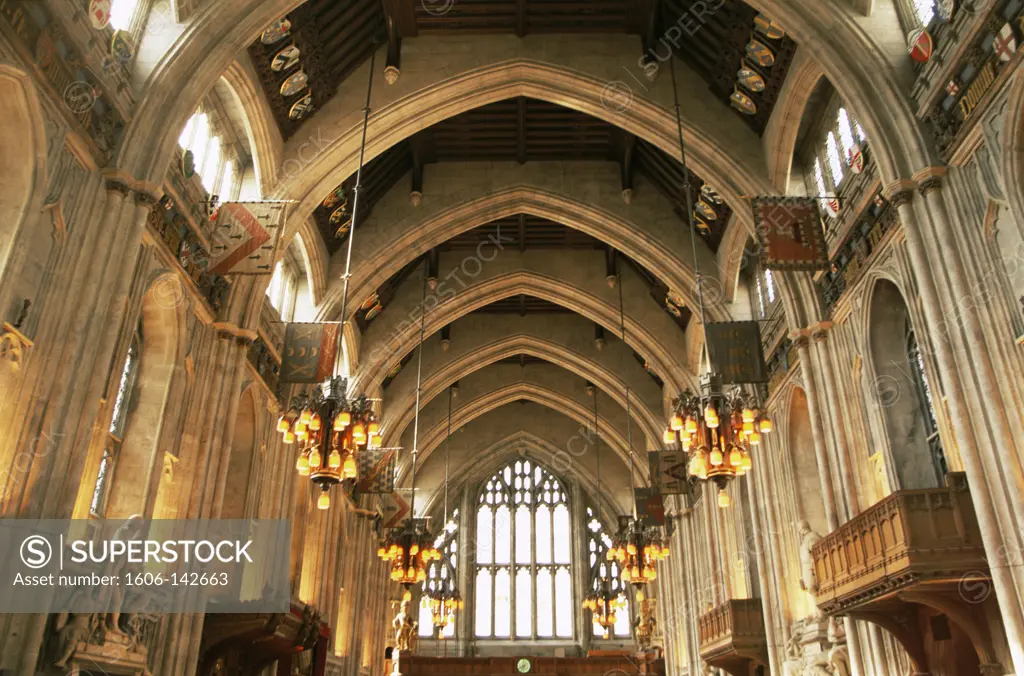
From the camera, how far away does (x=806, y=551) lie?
13461 millimetres

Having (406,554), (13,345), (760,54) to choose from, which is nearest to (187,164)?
(13,345)

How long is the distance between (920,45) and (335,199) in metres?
11.7

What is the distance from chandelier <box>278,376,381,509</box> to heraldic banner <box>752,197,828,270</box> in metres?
6.10

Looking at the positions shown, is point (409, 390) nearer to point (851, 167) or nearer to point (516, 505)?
point (516, 505)

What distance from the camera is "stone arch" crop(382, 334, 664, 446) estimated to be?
992 inches

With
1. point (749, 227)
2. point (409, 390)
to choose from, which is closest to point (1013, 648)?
point (749, 227)

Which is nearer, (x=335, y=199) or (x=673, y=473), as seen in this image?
(x=335, y=199)

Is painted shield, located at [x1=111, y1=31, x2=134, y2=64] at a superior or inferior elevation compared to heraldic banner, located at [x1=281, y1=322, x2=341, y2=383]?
superior

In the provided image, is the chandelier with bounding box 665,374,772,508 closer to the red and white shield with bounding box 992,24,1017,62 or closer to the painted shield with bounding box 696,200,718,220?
the red and white shield with bounding box 992,24,1017,62

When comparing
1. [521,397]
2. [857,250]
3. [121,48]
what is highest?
[521,397]

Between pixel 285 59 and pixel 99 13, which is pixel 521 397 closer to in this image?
pixel 285 59

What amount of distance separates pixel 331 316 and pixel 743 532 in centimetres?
1024

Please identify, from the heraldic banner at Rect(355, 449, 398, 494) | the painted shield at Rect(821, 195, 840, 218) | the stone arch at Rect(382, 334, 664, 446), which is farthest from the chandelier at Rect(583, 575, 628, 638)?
the painted shield at Rect(821, 195, 840, 218)

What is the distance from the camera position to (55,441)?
8.30 meters
